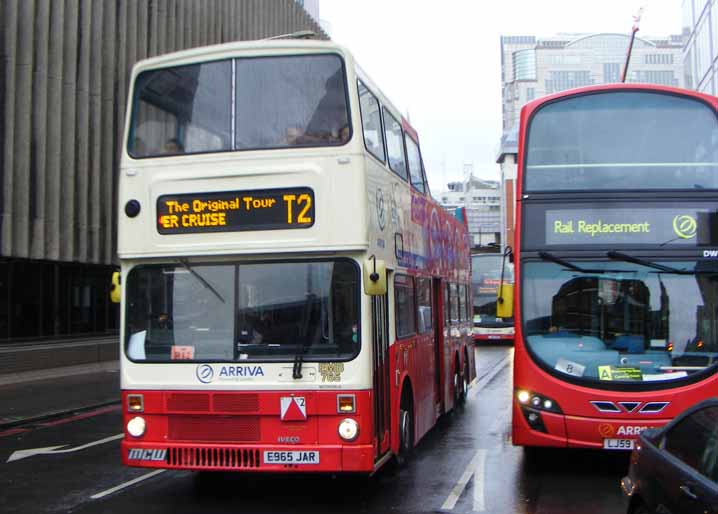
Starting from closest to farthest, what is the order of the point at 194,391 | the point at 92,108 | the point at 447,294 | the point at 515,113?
1. the point at 194,391
2. the point at 447,294
3. the point at 92,108
4. the point at 515,113

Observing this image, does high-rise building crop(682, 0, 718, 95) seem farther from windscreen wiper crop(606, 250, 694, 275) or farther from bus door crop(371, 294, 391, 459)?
bus door crop(371, 294, 391, 459)

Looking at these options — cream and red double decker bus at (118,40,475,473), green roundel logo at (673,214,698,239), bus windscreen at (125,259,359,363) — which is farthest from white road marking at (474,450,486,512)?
green roundel logo at (673,214,698,239)

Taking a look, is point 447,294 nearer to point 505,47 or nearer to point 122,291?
point 122,291

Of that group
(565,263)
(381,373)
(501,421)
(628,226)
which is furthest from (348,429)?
(501,421)

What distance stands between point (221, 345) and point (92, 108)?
1503cm

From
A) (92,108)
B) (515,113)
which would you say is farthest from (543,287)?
(515,113)

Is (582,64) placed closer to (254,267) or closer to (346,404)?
(254,267)

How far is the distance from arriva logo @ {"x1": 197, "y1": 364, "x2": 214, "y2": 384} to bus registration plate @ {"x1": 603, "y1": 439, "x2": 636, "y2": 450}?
4.07 meters

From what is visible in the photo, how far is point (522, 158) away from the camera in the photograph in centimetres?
958

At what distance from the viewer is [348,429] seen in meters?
7.32

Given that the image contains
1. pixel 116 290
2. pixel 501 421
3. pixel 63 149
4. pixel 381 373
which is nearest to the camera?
pixel 116 290

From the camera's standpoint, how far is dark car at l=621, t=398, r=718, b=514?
15.6 feet

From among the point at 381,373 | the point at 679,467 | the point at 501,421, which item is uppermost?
the point at 381,373

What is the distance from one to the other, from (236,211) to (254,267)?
0.53 m
